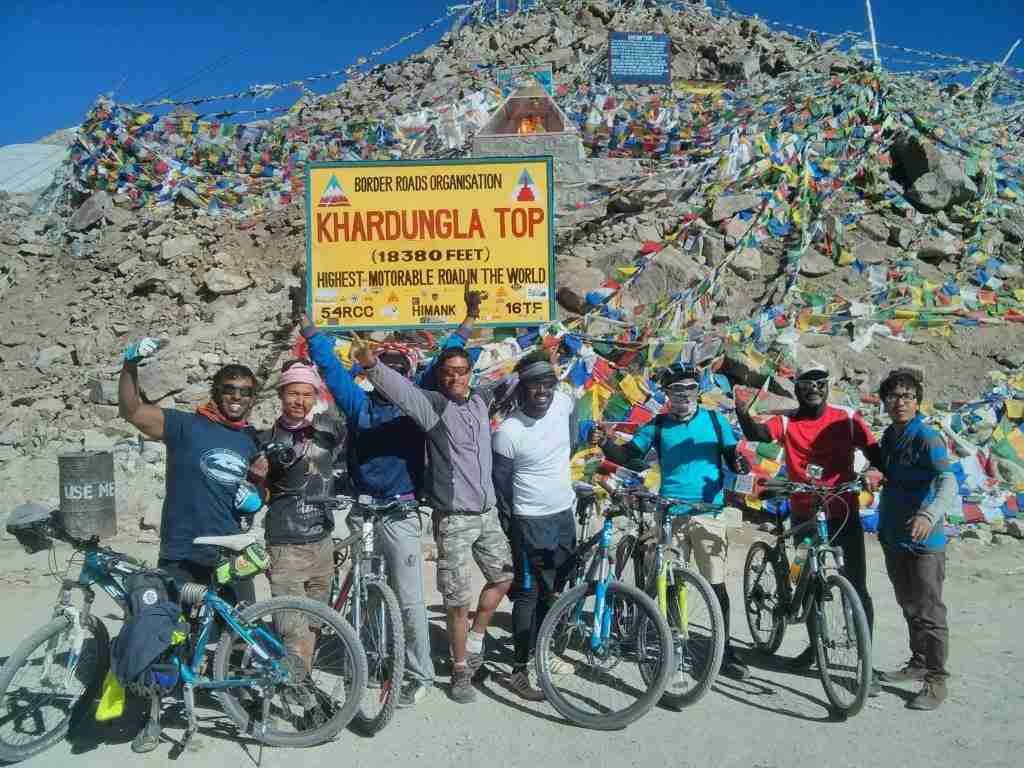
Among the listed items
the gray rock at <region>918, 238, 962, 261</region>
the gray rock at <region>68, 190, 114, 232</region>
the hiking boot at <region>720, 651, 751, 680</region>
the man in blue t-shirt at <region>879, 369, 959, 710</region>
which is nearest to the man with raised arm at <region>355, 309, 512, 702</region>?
the hiking boot at <region>720, 651, 751, 680</region>

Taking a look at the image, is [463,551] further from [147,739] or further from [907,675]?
[907,675]

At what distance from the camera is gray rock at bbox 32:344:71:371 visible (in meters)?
12.2

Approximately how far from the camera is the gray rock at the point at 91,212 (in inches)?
632

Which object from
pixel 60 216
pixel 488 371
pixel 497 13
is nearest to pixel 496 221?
pixel 488 371

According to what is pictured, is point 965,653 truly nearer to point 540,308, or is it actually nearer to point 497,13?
point 540,308

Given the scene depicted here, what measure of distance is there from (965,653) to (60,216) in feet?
57.3

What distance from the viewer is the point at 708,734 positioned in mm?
4258

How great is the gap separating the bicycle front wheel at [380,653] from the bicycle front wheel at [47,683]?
1.27 metres

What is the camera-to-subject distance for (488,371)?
8922mm

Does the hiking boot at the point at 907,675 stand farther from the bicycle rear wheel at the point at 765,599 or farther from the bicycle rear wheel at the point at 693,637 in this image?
the bicycle rear wheel at the point at 693,637

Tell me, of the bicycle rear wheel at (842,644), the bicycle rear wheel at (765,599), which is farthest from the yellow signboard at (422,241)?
the bicycle rear wheel at (842,644)

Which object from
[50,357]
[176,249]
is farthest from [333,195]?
[176,249]

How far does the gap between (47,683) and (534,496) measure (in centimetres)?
261

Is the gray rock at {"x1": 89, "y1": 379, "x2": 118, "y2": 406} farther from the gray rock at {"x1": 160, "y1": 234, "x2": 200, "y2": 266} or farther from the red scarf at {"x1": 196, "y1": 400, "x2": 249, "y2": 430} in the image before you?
the red scarf at {"x1": 196, "y1": 400, "x2": 249, "y2": 430}
